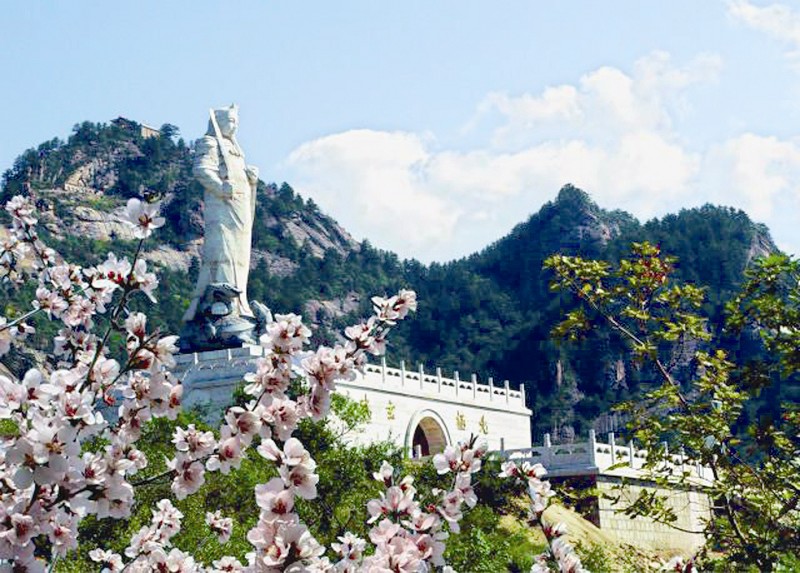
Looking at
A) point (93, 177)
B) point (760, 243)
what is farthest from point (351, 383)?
point (93, 177)

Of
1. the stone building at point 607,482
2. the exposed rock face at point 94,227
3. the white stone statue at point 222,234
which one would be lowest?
the stone building at point 607,482

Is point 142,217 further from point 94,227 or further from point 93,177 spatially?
point 93,177

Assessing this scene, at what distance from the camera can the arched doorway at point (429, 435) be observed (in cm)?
4122

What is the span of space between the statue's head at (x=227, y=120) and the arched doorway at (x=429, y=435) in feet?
35.2

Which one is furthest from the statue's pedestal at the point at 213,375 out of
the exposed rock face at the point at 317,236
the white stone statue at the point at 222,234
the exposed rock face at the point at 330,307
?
the exposed rock face at the point at 317,236

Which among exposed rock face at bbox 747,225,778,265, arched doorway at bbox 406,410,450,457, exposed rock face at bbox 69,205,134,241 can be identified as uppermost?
exposed rock face at bbox 69,205,134,241

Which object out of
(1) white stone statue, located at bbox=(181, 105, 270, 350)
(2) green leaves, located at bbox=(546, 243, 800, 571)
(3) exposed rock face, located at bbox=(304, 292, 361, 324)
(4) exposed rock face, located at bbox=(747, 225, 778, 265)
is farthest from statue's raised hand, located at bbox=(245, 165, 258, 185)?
(4) exposed rock face, located at bbox=(747, 225, 778, 265)

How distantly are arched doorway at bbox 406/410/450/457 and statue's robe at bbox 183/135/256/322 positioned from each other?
7.60 meters

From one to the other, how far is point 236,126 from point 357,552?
32874 millimetres

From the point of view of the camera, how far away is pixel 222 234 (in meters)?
37.3

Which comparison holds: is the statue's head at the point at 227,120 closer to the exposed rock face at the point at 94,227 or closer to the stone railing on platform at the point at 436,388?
the stone railing on platform at the point at 436,388

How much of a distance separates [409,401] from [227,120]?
1033 centimetres

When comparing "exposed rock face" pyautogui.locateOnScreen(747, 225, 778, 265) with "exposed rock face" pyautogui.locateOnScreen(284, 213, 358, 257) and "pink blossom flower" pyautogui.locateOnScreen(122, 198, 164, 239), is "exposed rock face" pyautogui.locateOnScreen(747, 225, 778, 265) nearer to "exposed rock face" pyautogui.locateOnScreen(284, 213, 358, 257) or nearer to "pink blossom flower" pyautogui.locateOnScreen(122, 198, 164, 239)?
"exposed rock face" pyautogui.locateOnScreen(284, 213, 358, 257)

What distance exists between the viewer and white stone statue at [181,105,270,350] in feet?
119
